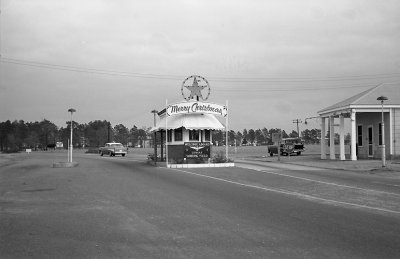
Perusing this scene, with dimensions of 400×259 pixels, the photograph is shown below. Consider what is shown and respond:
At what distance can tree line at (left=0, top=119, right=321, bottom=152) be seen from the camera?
135875mm

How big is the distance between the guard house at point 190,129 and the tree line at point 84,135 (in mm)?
90727

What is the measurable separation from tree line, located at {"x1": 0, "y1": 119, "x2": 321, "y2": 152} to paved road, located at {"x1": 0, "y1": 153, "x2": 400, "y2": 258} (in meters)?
108

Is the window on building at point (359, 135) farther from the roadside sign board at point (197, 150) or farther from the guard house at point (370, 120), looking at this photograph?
A: the roadside sign board at point (197, 150)

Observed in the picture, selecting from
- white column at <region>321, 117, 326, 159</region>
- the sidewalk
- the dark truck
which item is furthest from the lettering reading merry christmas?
the dark truck

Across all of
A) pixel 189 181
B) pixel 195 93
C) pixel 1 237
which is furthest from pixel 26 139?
pixel 1 237

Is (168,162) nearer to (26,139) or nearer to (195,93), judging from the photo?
(195,93)

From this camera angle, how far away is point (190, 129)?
30359 millimetres

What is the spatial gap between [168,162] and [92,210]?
1875cm

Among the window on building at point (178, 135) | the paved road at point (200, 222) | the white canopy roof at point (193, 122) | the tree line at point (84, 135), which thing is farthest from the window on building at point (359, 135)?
the tree line at point (84, 135)

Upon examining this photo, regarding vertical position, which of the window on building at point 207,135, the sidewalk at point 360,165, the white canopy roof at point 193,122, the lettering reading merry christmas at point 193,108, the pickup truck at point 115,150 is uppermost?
the lettering reading merry christmas at point 193,108

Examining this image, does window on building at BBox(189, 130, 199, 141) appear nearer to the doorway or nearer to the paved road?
the paved road

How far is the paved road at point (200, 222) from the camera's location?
745 cm

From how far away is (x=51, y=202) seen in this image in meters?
13.2

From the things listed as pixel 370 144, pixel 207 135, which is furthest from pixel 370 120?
pixel 207 135
